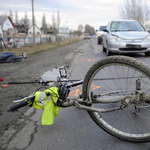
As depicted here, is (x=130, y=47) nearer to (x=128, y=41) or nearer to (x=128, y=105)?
(x=128, y=41)

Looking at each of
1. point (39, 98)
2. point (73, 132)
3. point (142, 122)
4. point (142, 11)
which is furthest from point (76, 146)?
point (142, 11)

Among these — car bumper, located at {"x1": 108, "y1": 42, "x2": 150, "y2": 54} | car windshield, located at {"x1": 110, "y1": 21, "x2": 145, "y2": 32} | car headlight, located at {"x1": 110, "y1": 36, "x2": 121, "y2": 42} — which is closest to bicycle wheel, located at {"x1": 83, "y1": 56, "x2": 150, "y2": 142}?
car bumper, located at {"x1": 108, "y1": 42, "x2": 150, "y2": 54}

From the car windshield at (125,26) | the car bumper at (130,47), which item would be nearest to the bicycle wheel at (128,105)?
the car bumper at (130,47)

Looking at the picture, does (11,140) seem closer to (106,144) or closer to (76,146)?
(76,146)

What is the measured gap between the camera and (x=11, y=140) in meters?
2.53

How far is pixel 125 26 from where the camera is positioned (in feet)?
34.5

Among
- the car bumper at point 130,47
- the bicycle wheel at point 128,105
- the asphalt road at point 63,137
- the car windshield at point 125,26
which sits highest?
the car windshield at point 125,26

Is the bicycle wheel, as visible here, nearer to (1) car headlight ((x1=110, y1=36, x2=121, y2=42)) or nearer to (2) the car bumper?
(2) the car bumper

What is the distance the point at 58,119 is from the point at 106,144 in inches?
41.4

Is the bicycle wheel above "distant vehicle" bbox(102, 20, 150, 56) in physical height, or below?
below

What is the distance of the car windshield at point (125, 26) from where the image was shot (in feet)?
34.0

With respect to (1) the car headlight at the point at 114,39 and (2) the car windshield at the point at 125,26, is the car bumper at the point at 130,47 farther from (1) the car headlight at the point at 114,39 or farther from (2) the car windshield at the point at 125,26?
(2) the car windshield at the point at 125,26

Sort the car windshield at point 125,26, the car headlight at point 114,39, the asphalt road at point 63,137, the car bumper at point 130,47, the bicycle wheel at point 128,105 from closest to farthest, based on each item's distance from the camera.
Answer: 1. the bicycle wheel at point 128,105
2. the asphalt road at point 63,137
3. the car bumper at point 130,47
4. the car headlight at point 114,39
5. the car windshield at point 125,26

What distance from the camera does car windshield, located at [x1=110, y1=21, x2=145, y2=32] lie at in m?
10.4
